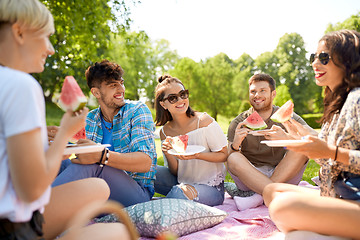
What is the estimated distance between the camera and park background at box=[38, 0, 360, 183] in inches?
416

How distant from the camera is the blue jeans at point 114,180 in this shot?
11.6 feet

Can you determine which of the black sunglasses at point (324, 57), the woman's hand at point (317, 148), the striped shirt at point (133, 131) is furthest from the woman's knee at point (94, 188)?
the black sunglasses at point (324, 57)

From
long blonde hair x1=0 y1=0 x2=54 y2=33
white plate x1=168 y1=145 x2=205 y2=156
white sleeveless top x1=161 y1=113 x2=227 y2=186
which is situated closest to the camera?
long blonde hair x1=0 y1=0 x2=54 y2=33

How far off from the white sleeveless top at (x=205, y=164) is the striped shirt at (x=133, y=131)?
2.28 feet

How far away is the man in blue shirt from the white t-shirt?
1.78 m

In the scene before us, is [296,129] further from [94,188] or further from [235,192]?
[94,188]

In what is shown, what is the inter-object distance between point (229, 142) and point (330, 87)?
8.01 feet

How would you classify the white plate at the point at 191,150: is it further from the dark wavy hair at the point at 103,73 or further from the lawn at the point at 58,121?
the lawn at the point at 58,121

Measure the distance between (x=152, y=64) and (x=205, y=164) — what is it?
1738 inches

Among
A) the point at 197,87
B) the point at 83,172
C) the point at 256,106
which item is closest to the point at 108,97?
the point at 83,172

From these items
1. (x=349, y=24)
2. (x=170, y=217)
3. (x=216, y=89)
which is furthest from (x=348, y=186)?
(x=349, y=24)

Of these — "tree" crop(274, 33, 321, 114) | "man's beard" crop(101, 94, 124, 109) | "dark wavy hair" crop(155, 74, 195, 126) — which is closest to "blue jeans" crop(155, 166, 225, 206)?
"dark wavy hair" crop(155, 74, 195, 126)

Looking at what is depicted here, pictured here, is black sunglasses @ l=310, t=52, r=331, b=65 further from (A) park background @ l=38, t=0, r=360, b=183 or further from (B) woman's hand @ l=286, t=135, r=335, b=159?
(A) park background @ l=38, t=0, r=360, b=183

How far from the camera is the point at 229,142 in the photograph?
5.22 metres
